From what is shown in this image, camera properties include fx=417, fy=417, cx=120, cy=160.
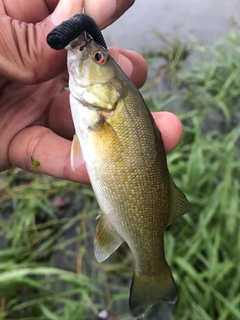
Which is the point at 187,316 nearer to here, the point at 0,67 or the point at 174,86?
the point at 0,67

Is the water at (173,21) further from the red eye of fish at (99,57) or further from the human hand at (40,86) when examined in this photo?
the red eye of fish at (99,57)

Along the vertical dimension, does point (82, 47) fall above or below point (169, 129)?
above

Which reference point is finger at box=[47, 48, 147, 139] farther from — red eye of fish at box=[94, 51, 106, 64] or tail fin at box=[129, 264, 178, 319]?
tail fin at box=[129, 264, 178, 319]

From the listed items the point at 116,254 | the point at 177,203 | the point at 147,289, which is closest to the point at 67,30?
the point at 177,203

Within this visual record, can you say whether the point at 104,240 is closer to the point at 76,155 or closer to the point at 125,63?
the point at 76,155

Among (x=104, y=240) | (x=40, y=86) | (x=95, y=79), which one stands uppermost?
(x=95, y=79)

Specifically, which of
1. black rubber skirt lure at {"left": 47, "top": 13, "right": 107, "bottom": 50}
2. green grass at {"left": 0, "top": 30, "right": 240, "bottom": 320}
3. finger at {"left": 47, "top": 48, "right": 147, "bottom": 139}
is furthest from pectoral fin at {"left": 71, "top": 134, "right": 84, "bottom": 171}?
green grass at {"left": 0, "top": 30, "right": 240, "bottom": 320}

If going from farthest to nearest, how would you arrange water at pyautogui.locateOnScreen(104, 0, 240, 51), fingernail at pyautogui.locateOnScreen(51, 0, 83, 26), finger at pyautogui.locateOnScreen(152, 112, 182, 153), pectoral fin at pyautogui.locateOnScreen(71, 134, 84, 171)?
water at pyautogui.locateOnScreen(104, 0, 240, 51) → finger at pyautogui.locateOnScreen(152, 112, 182, 153) → pectoral fin at pyautogui.locateOnScreen(71, 134, 84, 171) → fingernail at pyautogui.locateOnScreen(51, 0, 83, 26)
